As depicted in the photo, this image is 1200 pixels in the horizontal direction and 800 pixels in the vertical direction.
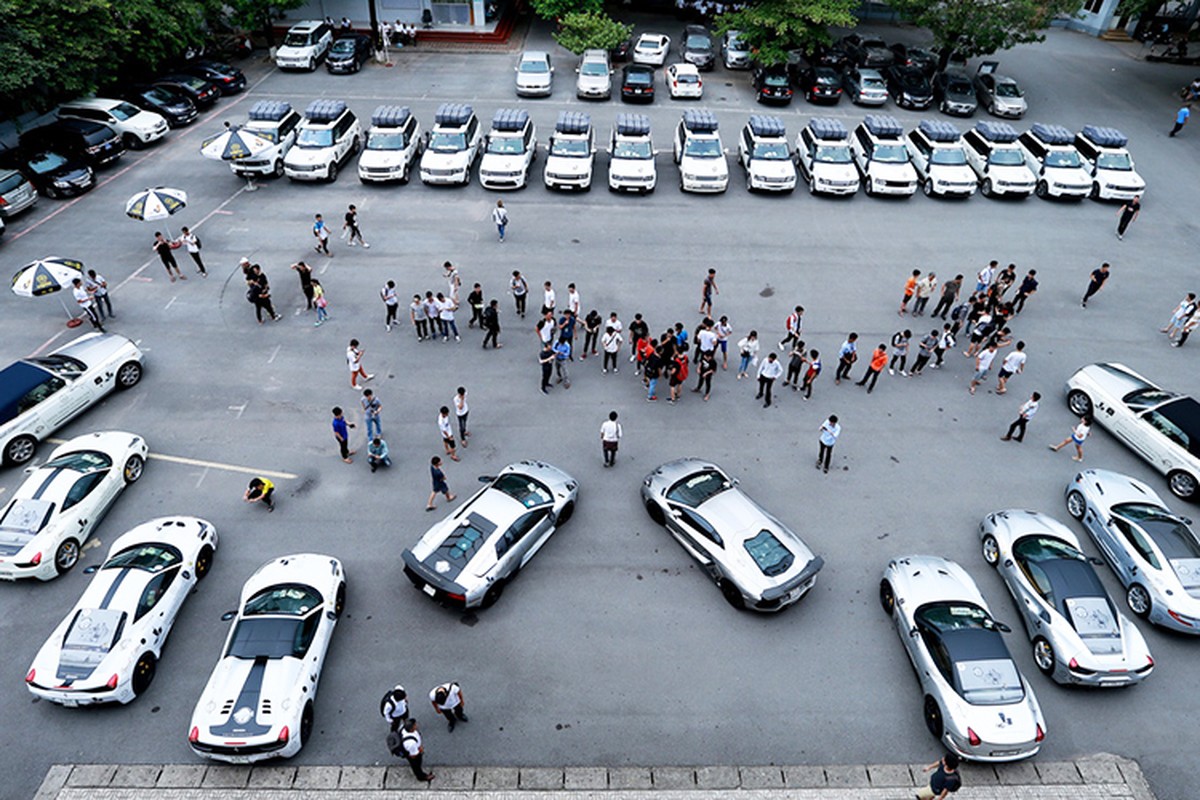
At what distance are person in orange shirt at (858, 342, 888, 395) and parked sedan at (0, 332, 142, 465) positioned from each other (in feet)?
55.4

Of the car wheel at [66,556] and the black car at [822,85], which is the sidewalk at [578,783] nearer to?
the car wheel at [66,556]

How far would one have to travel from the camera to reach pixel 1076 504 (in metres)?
13.9

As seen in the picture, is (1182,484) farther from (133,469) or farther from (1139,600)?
(133,469)

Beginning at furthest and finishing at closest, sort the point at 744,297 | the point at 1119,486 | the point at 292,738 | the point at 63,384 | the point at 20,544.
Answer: the point at 744,297
the point at 63,384
the point at 1119,486
the point at 20,544
the point at 292,738

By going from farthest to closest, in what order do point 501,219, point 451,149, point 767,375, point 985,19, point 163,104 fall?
point 985,19
point 163,104
point 451,149
point 501,219
point 767,375

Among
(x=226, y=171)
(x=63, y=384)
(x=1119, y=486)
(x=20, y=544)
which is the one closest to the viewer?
(x=20, y=544)

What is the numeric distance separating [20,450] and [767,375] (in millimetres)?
15510

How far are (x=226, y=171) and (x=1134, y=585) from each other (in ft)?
93.1

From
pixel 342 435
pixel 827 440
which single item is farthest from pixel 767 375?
pixel 342 435

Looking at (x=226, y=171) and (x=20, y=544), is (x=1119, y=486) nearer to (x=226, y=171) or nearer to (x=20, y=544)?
(x=20, y=544)

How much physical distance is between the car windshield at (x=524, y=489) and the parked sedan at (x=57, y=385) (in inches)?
379

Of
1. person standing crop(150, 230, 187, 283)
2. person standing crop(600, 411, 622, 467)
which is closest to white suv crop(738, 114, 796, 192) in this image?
person standing crop(600, 411, 622, 467)

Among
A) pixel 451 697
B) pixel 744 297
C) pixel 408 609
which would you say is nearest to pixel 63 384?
pixel 408 609

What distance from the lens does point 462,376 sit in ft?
56.1
